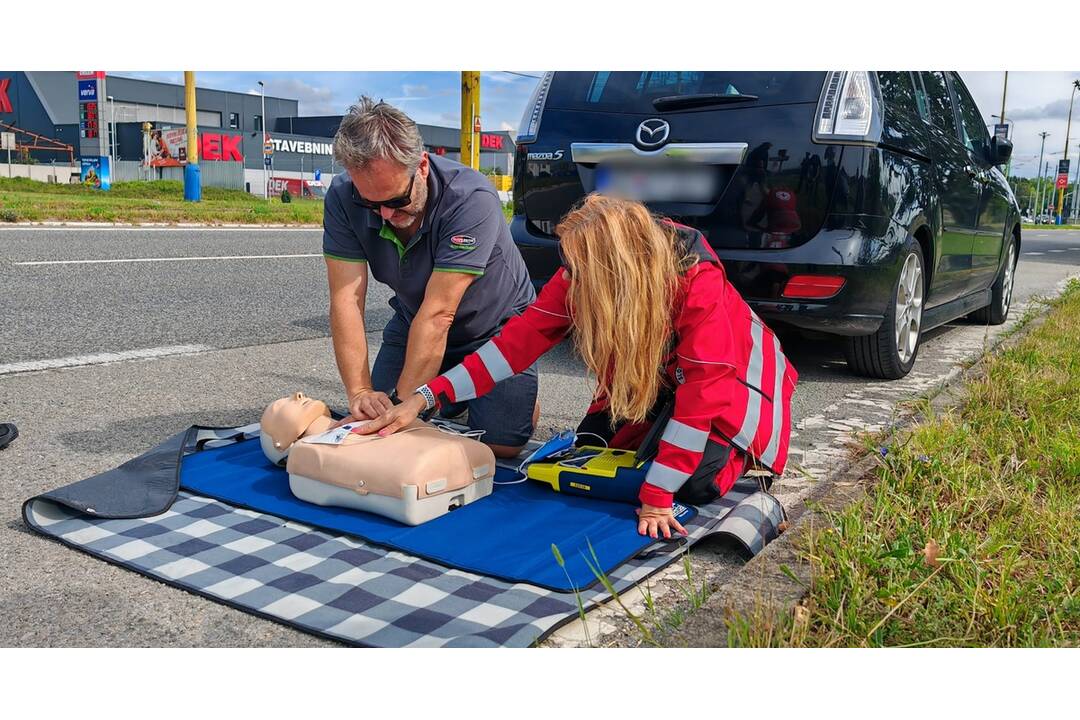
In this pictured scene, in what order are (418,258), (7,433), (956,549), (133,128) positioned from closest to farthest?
1. (956,549)
2. (7,433)
3. (418,258)
4. (133,128)

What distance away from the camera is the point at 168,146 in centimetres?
5369

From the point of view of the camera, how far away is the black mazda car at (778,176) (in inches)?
165

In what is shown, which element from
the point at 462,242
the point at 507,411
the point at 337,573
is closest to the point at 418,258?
the point at 462,242

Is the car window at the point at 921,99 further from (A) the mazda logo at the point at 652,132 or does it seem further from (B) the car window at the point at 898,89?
(A) the mazda logo at the point at 652,132

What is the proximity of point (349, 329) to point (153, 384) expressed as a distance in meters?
1.51

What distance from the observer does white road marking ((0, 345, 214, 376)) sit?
4.60m

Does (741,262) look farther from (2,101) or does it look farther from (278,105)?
(278,105)

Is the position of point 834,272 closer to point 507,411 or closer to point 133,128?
point 507,411

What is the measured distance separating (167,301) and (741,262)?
444cm

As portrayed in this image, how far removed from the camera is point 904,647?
1.90m

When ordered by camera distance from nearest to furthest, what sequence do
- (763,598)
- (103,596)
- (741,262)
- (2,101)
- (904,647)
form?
(904,647)
(763,598)
(103,596)
(741,262)
(2,101)

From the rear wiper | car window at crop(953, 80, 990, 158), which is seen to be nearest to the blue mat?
the rear wiper

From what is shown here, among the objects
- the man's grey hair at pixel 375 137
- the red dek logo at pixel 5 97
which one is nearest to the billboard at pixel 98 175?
the red dek logo at pixel 5 97

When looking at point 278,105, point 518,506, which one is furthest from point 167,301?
point 278,105
